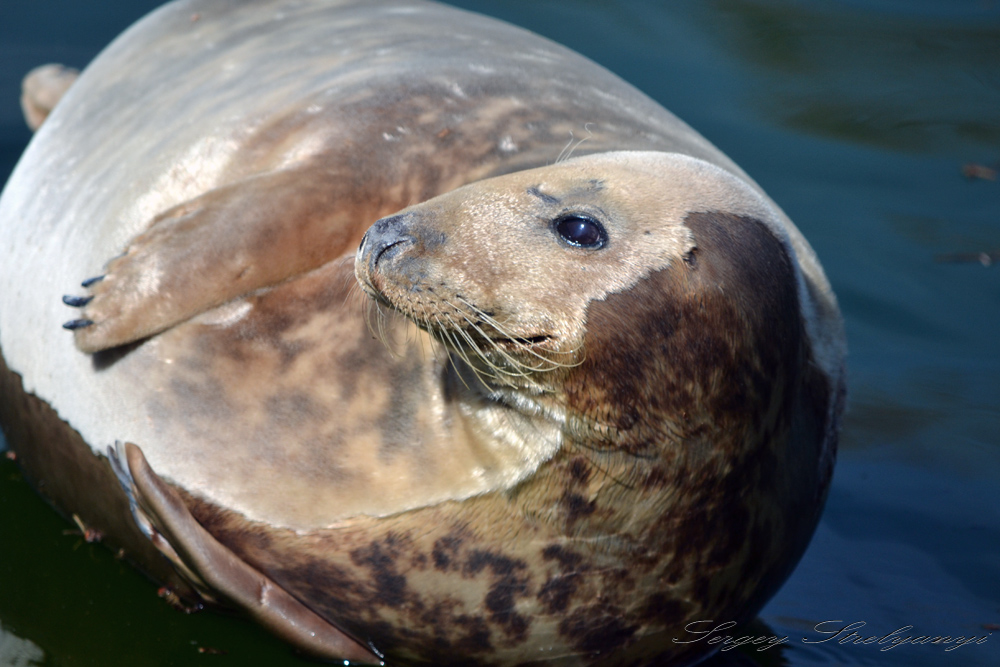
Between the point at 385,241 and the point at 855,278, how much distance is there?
3636 mm

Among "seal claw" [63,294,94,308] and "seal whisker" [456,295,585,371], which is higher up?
"seal whisker" [456,295,585,371]

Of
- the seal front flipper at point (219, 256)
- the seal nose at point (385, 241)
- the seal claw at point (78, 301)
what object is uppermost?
the seal nose at point (385, 241)

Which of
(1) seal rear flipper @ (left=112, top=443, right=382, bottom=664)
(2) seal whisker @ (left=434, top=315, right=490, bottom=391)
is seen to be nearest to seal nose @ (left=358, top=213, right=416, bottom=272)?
(2) seal whisker @ (left=434, top=315, right=490, bottom=391)

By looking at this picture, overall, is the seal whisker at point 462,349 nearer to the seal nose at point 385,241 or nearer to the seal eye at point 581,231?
the seal nose at point 385,241

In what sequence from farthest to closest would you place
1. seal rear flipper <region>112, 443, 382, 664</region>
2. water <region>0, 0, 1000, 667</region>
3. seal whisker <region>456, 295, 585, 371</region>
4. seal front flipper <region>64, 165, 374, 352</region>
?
water <region>0, 0, 1000, 667</region> → seal front flipper <region>64, 165, 374, 352</region> → seal rear flipper <region>112, 443, 382, 664</region> → seal whisker <region>456, 295, 585, 371</region>

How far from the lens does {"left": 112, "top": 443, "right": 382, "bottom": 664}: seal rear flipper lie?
2.77 meters

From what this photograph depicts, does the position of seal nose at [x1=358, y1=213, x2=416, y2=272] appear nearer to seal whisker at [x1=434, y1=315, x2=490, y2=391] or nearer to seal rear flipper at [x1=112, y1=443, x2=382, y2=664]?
seal whisker at [x1=434, y1=315, x2=490, y2=391]

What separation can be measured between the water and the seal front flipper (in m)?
0.83

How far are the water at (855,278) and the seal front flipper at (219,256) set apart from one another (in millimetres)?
827

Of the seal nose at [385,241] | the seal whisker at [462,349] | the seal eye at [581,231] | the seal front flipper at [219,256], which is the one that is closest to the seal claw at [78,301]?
the seal front flipper at [219,256]

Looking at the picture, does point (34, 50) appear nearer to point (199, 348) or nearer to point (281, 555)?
point (199, 348)

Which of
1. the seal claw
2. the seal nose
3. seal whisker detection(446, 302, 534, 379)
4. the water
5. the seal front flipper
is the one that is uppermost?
the seal nose

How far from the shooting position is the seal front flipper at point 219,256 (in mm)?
2986

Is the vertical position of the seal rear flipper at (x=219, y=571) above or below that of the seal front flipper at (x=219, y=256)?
below
